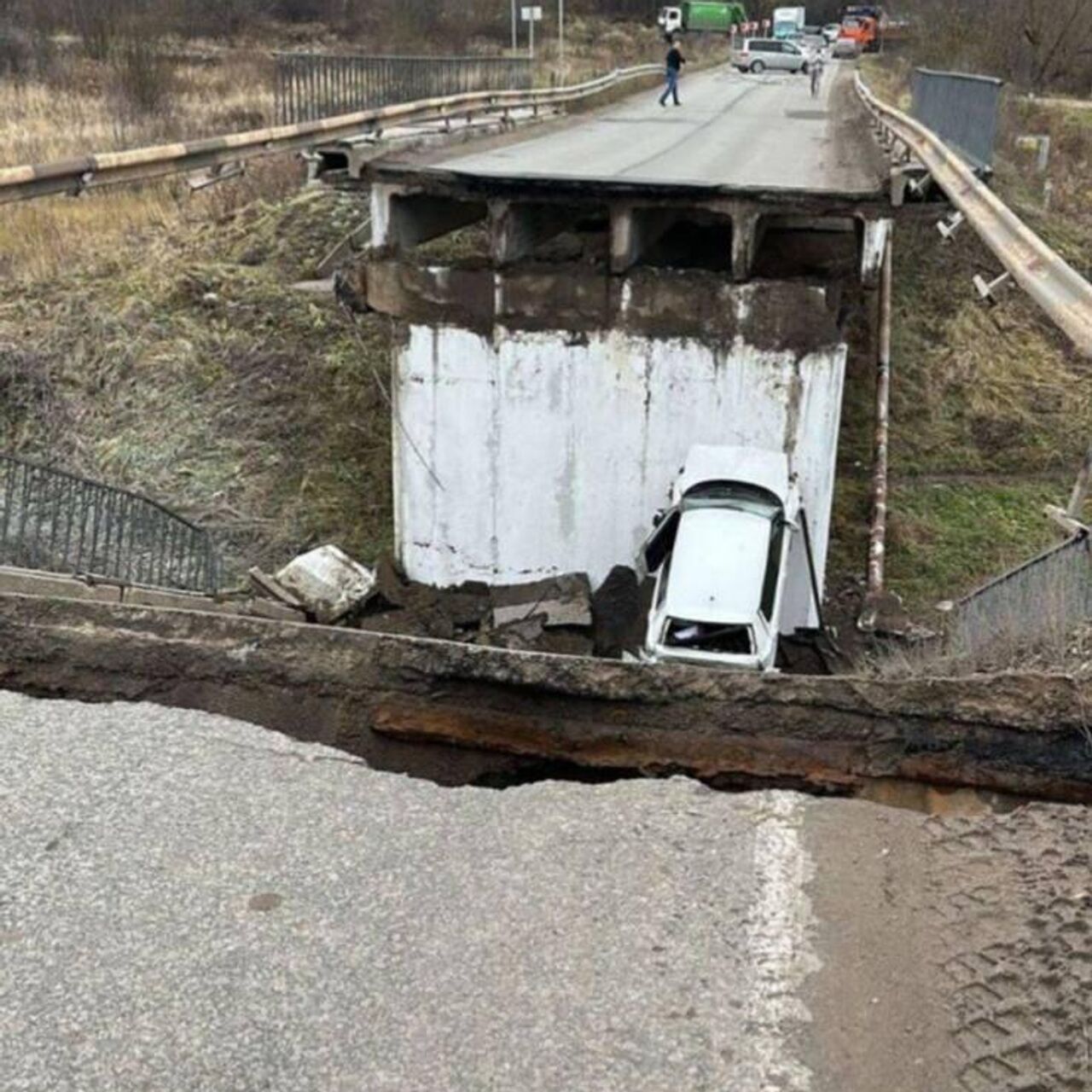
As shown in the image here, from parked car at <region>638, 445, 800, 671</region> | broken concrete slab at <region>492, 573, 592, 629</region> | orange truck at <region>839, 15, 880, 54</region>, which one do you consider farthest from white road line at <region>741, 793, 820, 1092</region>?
orange truck at <region>839, 15, 880, 54</region>

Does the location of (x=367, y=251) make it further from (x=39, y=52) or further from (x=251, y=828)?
(x=39, y=52)

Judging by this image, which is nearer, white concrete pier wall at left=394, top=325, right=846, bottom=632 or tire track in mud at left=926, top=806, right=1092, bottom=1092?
tire track in mud at left=926, top=806, right=1092, bottom=1092

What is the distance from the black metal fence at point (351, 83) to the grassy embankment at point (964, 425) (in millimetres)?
8949

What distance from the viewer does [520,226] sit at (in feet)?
47.0

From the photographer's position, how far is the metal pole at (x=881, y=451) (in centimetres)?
1470

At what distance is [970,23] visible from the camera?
39750mm

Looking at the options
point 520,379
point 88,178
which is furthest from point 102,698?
point 520,379

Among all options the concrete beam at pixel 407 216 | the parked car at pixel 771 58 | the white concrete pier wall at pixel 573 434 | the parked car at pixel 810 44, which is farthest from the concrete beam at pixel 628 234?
the parked car at pixel 771 58

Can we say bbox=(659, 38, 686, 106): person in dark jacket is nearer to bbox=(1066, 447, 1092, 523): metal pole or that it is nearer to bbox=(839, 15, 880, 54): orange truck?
bbox=(1066, 447, 1092, 523): metal pole

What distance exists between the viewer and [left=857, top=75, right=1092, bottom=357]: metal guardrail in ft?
19.9

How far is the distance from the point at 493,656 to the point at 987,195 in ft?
25.1

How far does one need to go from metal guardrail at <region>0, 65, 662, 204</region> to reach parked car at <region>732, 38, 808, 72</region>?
32936 millimetres

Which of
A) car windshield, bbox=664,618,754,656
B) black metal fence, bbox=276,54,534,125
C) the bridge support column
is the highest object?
black metal fence, bbox=276,54,534,125

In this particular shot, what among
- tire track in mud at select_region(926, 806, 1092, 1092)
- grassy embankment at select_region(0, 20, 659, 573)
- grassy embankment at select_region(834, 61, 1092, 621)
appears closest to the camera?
tire track in mud at select_region(926, 806, 1092, 1092)
